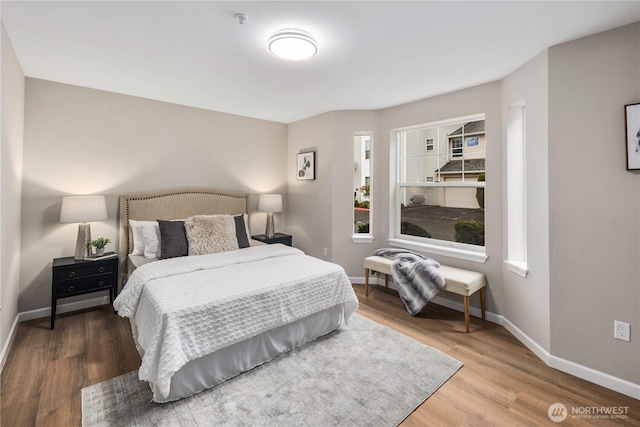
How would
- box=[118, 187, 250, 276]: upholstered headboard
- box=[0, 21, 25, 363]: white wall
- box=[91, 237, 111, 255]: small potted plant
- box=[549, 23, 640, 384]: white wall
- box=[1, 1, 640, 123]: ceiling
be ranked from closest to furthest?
box=[1, 1, 640, 123]: ceiling < box=[549, 23, 640, 384]: white wall < box=[0, 21, 25, 363]: white wall < box=[91, 237, 111, 255]: small potted plant < box=[118, 187, 250, 276]: upholstered headboard

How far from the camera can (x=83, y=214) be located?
2.95m

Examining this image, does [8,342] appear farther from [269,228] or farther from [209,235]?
[269,228]

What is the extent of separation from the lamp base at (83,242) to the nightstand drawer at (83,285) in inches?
10.3

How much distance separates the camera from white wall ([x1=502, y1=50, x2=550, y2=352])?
2.34 metres

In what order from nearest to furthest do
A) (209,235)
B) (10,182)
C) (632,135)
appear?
1. (632,135)
2. (10,182)
3. (209,235)

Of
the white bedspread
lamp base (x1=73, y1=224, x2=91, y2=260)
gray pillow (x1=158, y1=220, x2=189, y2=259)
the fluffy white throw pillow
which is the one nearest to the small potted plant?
lamp base (x1=73, y1=224, x2=91, y2=260)

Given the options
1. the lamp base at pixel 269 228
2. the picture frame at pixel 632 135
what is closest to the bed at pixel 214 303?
the lamp base at pixel 269 228

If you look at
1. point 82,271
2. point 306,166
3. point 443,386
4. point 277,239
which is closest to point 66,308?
point 82,271

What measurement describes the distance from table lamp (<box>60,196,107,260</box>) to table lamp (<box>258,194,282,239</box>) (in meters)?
1.92

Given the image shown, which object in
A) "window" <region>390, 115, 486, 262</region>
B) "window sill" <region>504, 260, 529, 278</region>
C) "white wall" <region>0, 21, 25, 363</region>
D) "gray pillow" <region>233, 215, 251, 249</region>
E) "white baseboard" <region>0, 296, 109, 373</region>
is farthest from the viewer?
"gray pillow" <region>233, 215, 251, 249</region>

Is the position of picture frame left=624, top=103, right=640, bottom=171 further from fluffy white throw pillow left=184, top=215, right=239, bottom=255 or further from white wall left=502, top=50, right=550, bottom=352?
fluffy white throw pillow left=184, top=215, right=239, bottom=255

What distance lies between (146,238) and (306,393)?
2.40 metres

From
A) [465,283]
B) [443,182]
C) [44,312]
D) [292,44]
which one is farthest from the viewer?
[443,182]

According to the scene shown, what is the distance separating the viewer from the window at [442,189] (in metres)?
3.35
